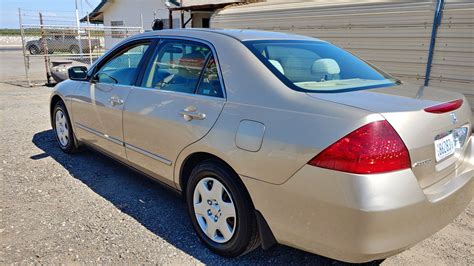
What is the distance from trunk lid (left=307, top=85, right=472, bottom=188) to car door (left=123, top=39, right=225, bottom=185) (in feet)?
2.75

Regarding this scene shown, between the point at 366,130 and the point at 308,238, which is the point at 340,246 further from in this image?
the point at 366,130

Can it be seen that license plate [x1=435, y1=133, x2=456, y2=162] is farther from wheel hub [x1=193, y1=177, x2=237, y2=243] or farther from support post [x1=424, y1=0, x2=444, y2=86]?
support post [x1=424, y1=0, x2=444, y2=86]

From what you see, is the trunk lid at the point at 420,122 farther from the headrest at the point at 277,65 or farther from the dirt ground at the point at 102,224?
the dirt ground at the point at 102,224

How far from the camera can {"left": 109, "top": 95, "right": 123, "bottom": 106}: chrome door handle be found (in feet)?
11.1

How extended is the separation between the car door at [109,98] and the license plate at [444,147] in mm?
2516

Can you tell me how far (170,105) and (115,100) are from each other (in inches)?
35.2

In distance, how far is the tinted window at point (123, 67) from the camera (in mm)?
3442

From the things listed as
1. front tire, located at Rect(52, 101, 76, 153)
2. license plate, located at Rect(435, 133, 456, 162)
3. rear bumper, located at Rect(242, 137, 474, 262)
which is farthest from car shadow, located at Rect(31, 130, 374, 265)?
license plate, located at Rect(435, 133, 456, 162)

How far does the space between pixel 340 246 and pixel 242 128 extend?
2.90ft

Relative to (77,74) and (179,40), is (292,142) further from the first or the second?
(77,74)

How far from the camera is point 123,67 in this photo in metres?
3.77

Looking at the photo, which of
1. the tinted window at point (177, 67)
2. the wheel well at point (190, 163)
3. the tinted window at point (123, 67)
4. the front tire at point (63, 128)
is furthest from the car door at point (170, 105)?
the front tire at point (63, 128)

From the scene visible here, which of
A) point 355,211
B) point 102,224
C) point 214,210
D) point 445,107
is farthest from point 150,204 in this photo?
point 445,107

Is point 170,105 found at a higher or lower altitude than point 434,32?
lower
